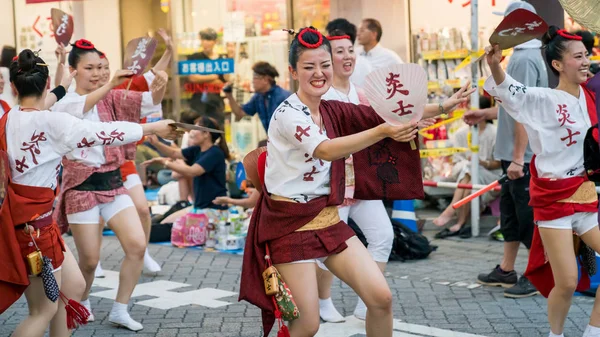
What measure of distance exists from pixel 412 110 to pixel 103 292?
4.14 m

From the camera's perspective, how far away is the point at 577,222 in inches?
Answer: 217

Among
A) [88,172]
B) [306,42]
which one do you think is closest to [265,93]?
[88,172]

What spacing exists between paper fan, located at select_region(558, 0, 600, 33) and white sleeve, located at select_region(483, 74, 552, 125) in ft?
3.98

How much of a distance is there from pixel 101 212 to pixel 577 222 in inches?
124

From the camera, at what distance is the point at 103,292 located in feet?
25.1

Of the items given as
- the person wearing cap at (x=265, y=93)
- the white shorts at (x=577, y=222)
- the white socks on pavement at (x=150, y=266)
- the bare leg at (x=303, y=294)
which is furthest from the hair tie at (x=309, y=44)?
the person wearing cap at (x=265, y=93)

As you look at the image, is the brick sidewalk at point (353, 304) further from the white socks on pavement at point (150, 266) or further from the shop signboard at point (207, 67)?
the shop signboard at point (207, 67)

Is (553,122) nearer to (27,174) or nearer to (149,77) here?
(27,174)

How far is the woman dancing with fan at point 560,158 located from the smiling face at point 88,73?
2713 mm

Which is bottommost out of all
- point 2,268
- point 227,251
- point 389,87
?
point 227,251

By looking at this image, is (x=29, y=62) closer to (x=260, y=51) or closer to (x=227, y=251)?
(x=227, y=251)

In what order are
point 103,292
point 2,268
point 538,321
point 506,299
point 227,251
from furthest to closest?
1. point 227,251
2. point 103,292
3. point 506,299
4. point 538,321
5. point 2,268

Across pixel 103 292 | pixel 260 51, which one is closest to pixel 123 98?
pixel 103 292

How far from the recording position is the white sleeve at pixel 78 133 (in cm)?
499
